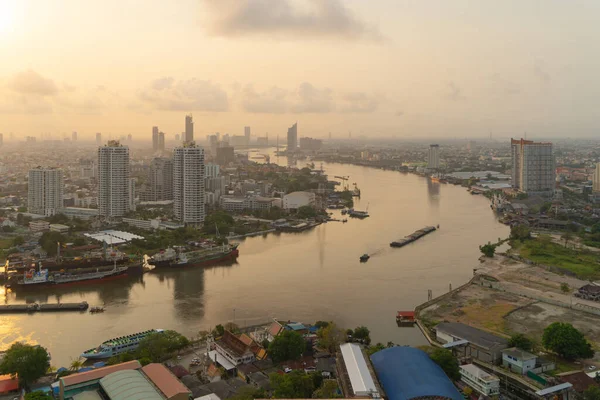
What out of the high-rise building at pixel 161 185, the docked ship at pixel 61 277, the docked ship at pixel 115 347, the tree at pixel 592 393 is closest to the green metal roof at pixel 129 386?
the docked ship at pixel 115 347

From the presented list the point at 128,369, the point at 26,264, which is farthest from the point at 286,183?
the point at 128,369

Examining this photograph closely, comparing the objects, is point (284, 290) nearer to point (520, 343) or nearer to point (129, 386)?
point (520, 343)

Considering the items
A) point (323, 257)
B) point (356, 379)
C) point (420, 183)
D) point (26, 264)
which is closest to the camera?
point (356, 379)

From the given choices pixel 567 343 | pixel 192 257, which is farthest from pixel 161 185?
pixel 567 343

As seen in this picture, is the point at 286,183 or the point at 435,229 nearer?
the point at 435,229

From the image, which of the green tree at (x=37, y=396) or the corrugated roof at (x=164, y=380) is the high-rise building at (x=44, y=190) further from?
the green tree at (x=37, y=396)

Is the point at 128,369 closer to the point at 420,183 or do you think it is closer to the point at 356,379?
the point at 356,379

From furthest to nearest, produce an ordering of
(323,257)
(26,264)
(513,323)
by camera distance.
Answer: (323,257), (26,264), (513,323)

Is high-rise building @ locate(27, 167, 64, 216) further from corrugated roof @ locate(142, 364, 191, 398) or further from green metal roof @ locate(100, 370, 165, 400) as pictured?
green metal roof @ locate(100, 370, 165, 400)
